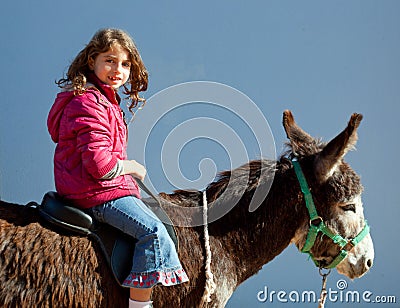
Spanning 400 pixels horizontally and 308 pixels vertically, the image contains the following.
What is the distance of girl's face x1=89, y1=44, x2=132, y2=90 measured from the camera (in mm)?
2125

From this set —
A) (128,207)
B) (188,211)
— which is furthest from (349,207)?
(128,207)

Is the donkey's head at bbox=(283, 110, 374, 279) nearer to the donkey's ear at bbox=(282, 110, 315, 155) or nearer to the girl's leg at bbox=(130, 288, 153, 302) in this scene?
the donkey's ear at bbox=(282, 110, 315, 155)

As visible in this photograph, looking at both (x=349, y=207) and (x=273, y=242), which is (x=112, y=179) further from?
(x=349, y=207)

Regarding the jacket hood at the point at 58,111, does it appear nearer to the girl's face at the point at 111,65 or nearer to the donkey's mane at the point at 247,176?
the girl's face at the point at 111,65

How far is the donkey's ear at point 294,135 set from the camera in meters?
2.50

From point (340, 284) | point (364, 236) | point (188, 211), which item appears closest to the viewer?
point (188, 211)

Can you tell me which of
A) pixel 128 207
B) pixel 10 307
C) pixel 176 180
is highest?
pixel 176 180

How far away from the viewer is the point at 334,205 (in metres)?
2.38

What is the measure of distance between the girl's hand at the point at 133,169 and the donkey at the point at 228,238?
0.20 metres

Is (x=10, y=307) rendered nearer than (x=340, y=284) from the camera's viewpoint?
Yes

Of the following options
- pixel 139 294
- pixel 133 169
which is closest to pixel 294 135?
pixel 133 169

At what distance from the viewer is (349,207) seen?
7.89 ft

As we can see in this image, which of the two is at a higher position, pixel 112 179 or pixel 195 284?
pixel 112 179

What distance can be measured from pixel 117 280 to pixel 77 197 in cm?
32
